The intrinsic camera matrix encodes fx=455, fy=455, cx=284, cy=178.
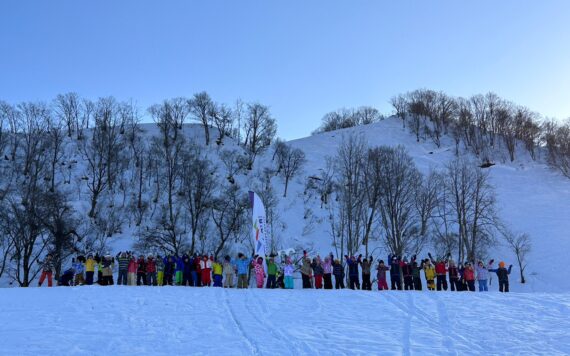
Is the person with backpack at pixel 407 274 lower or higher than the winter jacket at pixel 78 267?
lower

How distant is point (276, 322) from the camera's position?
462 inches

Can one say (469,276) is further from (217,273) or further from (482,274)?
(217,273)

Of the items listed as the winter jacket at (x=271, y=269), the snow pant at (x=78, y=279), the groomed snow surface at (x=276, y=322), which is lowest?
the groomed snow surface at (x=276, y=322)

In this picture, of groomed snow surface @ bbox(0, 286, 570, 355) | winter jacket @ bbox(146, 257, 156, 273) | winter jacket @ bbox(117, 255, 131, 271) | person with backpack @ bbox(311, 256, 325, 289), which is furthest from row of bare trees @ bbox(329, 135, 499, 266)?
groomed snow surface @ bbox(0, 286, 570, 355)

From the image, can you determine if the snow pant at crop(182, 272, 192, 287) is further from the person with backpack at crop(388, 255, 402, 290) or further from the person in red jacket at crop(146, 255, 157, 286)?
the person with backpack at crop(388, 255, 402, 290)

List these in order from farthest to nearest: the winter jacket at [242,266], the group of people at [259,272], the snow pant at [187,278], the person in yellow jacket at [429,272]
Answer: the person in yellow jacket at [429,272] → the snow pant at [187,278] → the group of people at [259,272] → the winter jacket at [242,266]

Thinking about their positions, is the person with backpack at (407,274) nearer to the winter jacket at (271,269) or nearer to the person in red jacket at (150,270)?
the winter jacket at (271,269)

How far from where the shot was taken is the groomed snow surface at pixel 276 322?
9.23m

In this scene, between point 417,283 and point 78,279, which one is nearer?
point 78,279

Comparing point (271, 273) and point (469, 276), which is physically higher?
point (271, 273)

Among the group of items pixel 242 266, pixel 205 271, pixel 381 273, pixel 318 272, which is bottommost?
pixel 381 273

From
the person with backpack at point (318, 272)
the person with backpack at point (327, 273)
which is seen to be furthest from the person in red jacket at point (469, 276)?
the person with backpack at point (318, 272)

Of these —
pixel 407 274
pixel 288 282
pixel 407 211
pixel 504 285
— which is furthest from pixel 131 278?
pixel 407 211

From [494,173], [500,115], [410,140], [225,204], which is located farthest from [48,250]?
[500,115]
